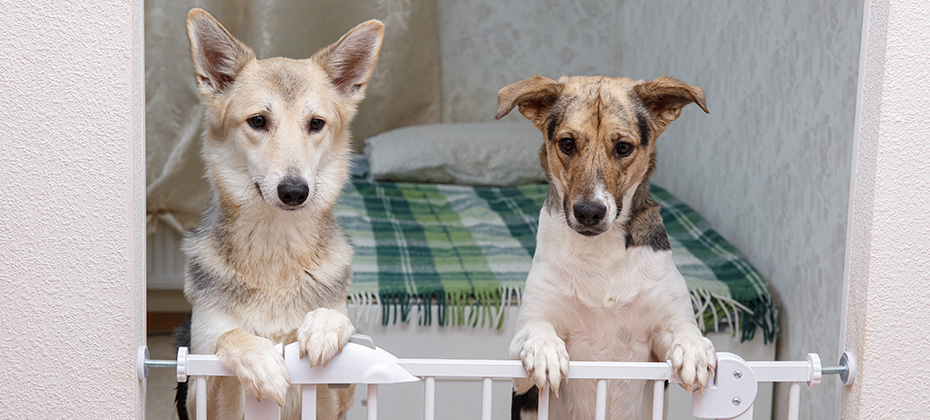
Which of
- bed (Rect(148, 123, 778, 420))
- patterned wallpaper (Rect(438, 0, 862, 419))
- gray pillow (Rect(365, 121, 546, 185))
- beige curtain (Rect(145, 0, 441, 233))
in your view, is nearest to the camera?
patterned wallpaper (Rect(438, 0, 862, 419))

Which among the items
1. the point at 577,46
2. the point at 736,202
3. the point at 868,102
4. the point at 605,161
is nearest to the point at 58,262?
the point at 605,161

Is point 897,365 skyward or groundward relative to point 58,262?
groundward

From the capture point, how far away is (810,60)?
2.60m

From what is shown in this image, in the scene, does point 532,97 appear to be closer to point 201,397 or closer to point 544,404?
point 544,404

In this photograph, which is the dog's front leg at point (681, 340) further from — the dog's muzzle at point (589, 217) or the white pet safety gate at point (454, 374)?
the dog's muzzle at point (589, 217)

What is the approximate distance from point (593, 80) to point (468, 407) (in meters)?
1.17

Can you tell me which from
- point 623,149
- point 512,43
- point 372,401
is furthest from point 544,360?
point 512,43

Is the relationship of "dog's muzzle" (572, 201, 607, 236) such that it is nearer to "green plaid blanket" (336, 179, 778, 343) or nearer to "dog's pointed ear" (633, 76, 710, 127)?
"dog's pointed ear" (633, 76, 710, 127)

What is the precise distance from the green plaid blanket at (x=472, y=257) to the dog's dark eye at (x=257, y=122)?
875 mm

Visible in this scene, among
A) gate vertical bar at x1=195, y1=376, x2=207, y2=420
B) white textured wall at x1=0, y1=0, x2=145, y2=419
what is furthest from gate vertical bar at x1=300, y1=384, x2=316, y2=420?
white textured wall at x1=0, y1=0, x2=145, y2=419

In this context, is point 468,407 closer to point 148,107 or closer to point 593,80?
point 593,80

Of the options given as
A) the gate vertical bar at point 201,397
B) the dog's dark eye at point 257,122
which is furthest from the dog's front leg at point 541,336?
the dog's dark eye at point 257,122

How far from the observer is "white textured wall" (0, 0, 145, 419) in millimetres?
1240

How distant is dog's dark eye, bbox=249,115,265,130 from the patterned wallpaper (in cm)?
159
